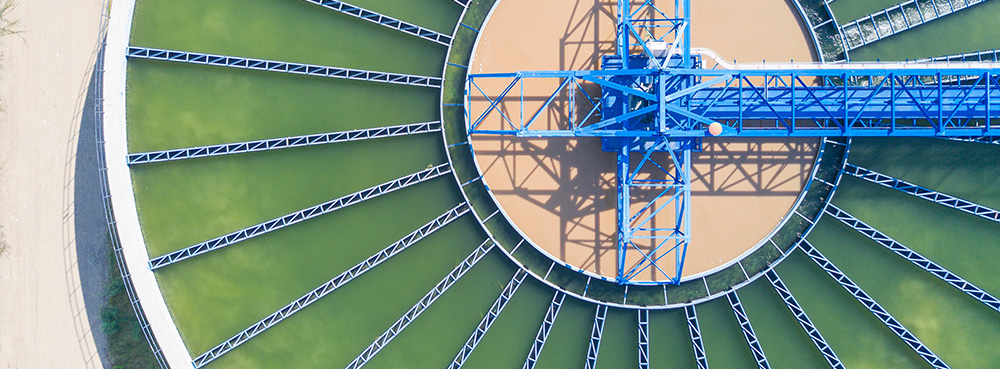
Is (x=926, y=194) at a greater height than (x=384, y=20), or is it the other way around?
(x=384, y=20)

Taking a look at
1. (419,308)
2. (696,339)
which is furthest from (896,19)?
(419,308)

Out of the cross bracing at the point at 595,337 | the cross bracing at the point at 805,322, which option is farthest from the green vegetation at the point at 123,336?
the cross bracing at the point at 805,322

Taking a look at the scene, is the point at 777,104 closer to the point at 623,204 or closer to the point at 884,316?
the point at 623,204

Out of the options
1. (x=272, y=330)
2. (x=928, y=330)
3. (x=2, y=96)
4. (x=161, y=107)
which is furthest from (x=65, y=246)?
(x=928, y=330)

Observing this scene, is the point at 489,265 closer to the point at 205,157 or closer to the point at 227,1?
the point at 205,157

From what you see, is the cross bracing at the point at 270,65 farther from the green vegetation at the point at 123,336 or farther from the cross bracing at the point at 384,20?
the green vegetation at the point at 123,336

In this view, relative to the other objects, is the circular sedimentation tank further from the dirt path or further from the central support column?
the dirt path
